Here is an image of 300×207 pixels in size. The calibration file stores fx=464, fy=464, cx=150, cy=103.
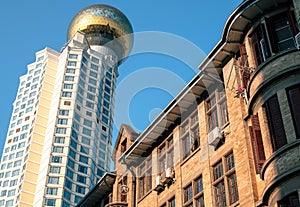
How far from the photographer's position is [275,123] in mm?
18594

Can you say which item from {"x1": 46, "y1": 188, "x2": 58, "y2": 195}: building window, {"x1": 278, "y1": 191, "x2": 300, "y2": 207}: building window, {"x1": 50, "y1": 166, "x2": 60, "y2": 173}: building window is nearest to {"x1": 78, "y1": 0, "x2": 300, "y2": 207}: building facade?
{"x1": 278, "y1": 191, "x2": 300, "y2": 207}: building window

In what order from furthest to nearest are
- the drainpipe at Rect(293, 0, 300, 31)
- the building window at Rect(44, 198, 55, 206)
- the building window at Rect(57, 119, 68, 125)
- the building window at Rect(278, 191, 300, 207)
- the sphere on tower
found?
the sphere on tower, the building window at Rect(57, 119, 68, 125), the building window at Rect(44, 198, 55, 206), the drainpipe at Rect(293, 0, 300, 31), the building window at Rect(278, 191, 300, 207)

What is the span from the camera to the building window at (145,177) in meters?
30.5

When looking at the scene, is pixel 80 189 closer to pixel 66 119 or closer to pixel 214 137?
pixel 66 119

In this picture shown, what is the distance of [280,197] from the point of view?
17.0m

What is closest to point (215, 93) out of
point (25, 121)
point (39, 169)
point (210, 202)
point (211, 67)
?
point (211, 67)

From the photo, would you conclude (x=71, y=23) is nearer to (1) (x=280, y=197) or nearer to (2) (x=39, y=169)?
(2) (x=39, y=169)

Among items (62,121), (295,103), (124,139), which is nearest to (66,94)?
(62,121)

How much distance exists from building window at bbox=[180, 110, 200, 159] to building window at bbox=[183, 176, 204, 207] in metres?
2.10

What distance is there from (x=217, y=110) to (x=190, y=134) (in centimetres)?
281

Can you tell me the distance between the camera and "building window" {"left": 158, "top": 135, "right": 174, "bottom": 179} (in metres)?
28.6

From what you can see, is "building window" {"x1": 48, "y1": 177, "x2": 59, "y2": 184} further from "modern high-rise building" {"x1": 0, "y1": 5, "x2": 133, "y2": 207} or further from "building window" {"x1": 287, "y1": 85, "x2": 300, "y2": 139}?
"building window" {"x1": 287, "y1": 85, "x2": 300, "y2": 139}

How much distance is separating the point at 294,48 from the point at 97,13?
465 feet

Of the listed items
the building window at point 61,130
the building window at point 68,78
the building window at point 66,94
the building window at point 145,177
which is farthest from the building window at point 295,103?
the building window at point 68,78
